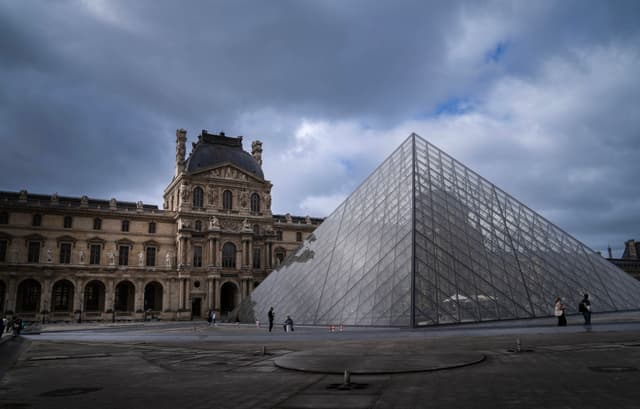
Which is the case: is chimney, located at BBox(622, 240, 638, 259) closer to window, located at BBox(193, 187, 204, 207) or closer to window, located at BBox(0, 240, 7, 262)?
window, located at BBox(193, 187, 204, 207)

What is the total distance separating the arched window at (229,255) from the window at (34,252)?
22413mm

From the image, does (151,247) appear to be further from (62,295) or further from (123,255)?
(62,295)

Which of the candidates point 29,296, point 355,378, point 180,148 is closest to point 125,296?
point 29,296

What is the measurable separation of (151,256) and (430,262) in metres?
49.4

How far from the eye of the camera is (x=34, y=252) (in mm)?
56188

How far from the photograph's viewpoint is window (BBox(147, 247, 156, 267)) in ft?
204

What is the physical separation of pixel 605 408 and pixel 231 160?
68188mm

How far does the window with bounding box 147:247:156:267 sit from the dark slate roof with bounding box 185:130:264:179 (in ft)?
41.5

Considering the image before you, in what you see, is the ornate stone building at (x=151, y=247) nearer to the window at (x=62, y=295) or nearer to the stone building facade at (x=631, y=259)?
the window at (x=62, y=295)

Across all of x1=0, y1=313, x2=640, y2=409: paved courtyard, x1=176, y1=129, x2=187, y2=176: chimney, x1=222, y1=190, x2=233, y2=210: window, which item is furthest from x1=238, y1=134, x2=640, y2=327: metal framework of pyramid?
x1=176, y1=129, x2=187, y2=176: chimney

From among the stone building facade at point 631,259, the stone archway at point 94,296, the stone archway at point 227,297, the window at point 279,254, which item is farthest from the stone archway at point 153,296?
the stone building facade at point 631,259

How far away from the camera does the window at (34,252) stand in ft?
183

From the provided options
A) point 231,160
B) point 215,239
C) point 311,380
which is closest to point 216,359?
point 311,380

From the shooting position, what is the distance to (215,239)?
6328 cm
